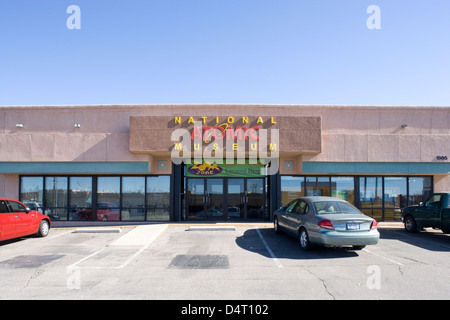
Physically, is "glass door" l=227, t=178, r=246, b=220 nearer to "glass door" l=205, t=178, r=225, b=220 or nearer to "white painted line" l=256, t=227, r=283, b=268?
"glass door" l=205, t=178, r=225, b=220

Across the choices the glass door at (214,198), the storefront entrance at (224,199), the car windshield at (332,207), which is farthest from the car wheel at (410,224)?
the glass door at (214,198)

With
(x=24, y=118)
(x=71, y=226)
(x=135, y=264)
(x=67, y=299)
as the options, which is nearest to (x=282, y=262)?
(x=135, y=264)

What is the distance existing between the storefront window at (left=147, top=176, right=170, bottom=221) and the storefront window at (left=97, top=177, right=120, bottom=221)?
1677mm

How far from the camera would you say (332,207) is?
29.9 feet

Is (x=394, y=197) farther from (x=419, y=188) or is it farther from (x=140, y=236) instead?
(x=140, y=236)

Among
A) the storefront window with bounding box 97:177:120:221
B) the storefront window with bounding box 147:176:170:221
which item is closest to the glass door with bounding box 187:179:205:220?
the storefront window with bounding box 147:176:170:221

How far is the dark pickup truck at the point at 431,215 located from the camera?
Answer: 10.9 metres

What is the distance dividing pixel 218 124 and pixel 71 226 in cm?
849

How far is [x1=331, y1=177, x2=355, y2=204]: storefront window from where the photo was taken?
53.1 feet

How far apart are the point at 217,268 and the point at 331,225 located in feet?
10.7

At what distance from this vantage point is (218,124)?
14.4 metres

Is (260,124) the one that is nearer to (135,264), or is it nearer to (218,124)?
(218,124)

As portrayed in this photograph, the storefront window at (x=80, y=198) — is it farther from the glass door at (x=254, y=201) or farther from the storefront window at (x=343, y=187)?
the storefront window at (x=343, y=187)

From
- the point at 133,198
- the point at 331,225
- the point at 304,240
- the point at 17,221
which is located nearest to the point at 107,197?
the point at 133,198
